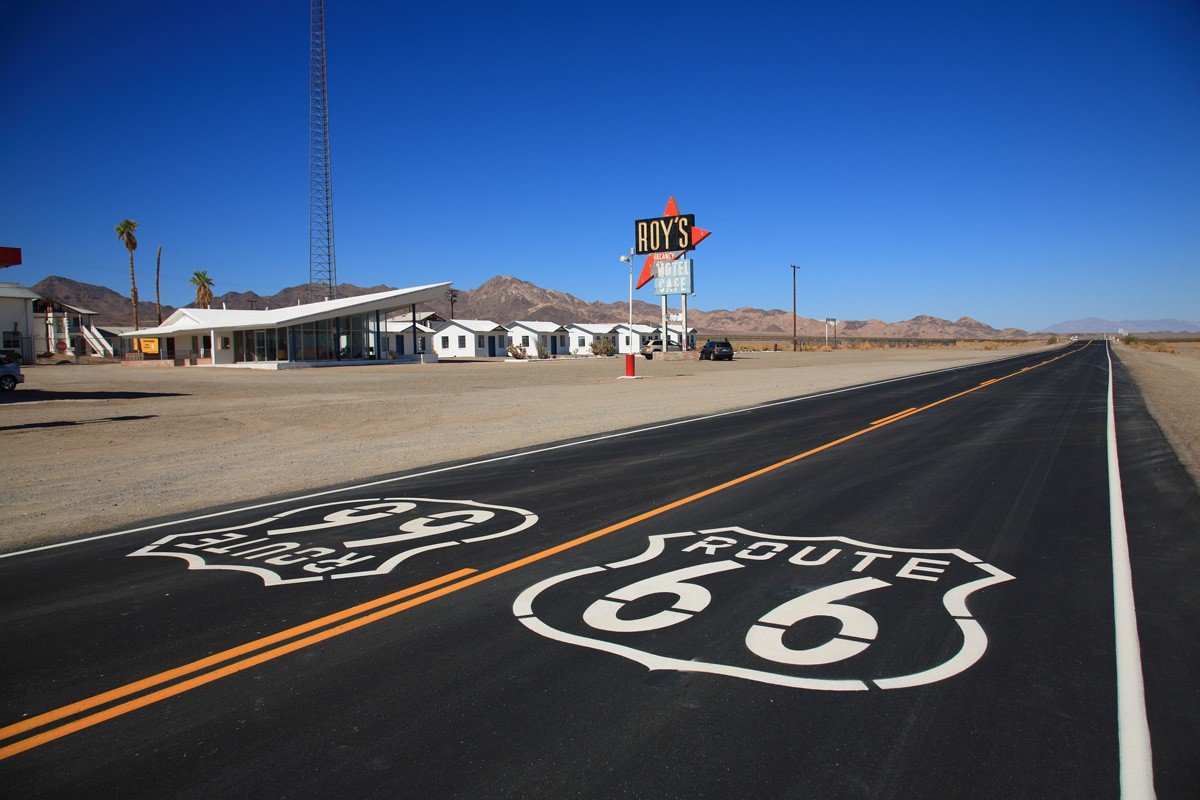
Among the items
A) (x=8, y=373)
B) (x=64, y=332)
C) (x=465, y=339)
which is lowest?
(x=8, y=373)

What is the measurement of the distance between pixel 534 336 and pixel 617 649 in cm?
7809

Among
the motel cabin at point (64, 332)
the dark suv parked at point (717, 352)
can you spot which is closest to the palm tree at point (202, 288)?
the motel cabin at point (64, 332)

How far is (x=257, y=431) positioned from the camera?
16.5m

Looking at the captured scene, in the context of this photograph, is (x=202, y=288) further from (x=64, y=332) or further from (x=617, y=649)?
(x=617, y=649)

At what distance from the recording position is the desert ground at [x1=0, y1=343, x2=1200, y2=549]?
952cm

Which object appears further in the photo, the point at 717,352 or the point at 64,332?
the point at 64,332

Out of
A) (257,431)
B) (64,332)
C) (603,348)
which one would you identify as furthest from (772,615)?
(64,332)

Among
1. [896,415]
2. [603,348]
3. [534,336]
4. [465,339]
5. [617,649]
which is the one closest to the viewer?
[617,649]

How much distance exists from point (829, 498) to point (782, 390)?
19.2m

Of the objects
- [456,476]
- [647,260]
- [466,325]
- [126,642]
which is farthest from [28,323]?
[126,642]

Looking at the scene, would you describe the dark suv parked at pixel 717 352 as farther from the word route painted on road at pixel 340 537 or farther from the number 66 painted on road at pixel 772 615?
the number 66 painted on road at pixel 772 615

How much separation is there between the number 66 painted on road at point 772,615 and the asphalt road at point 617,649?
0.02 m

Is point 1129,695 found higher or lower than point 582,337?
lower

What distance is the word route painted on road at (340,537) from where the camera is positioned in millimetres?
6191
